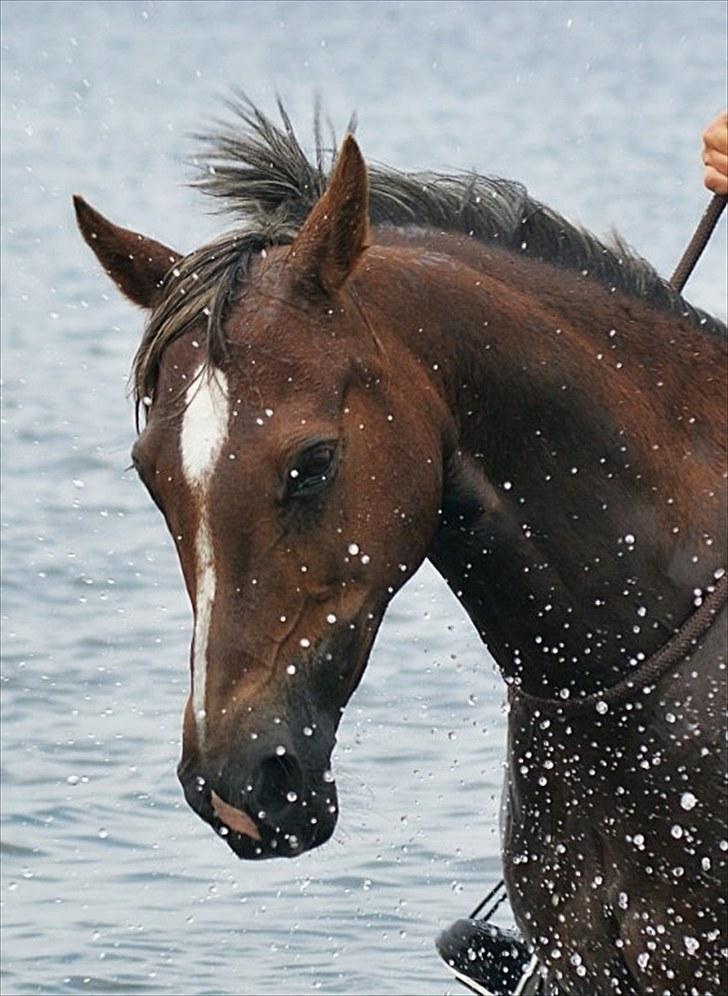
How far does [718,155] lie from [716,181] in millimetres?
42

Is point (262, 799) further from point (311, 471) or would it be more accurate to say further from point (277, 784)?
point (311, 471)

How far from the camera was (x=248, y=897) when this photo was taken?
6.65 metres

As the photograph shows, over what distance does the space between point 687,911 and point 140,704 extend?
184 inches

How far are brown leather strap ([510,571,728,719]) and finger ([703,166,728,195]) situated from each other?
2.36ft

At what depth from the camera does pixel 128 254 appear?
365 cm

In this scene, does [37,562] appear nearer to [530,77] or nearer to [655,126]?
[655,126]

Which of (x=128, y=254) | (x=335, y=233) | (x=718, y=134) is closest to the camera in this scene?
(x=335, y=233)

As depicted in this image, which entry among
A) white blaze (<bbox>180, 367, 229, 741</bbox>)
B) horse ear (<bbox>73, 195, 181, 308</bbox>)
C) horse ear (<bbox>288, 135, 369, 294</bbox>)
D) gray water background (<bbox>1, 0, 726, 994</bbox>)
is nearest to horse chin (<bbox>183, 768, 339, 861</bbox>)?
white blaze (<bbox>180, 367, 229, 741</bbox>)

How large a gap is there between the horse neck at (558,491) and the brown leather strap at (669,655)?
0.02 meters

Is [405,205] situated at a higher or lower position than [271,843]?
Result: higher

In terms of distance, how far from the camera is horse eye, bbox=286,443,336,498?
3.27 metres

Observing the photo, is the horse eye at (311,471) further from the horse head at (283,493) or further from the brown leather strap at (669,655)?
the brown leather strap at (669,655)

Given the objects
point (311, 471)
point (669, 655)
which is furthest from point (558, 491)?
point (311, 471)

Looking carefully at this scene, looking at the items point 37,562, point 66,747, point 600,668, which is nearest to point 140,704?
point 66,747
